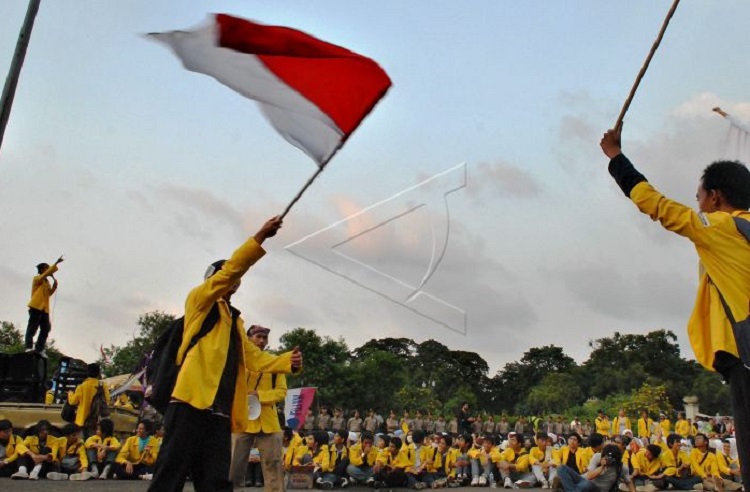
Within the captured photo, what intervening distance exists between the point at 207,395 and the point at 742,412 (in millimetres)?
3265

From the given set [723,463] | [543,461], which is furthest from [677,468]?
[543,461]

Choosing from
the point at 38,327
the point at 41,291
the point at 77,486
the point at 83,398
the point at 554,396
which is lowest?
the point at 77,486

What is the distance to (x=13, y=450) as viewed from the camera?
44.5 feet

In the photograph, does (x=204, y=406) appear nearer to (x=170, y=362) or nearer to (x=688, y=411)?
(x=170, y=362)

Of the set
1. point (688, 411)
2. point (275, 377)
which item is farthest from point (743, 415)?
point (688, 411)

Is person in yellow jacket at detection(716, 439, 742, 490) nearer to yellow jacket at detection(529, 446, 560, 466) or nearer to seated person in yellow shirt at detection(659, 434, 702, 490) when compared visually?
seated person in yellow shirt at detection(659, 434, 702, 490)

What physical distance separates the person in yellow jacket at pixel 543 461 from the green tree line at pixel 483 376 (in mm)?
22198

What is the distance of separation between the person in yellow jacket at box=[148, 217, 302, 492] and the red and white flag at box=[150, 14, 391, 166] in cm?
81

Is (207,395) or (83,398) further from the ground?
(83,398)

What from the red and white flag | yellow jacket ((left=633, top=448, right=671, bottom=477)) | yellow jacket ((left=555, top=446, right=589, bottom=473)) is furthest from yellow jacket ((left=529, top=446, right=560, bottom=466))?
the red and white flag

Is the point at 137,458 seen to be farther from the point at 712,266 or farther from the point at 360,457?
the point at 712,266

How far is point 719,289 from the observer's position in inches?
146

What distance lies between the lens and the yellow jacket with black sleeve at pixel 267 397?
8156 millimetres

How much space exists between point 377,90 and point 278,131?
2.54 ft
